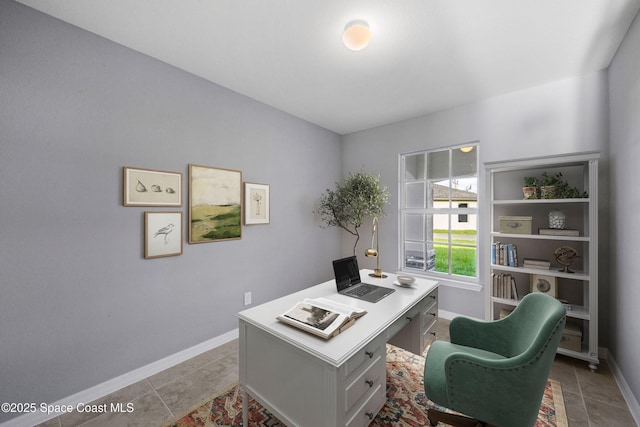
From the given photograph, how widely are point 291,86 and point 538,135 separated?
2.61 m

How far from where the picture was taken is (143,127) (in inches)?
83.4

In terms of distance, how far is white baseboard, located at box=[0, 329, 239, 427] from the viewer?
162 cm

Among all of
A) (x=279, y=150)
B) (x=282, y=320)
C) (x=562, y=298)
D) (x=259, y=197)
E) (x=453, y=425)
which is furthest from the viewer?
(x=279, y=150)

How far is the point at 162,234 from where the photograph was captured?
87.0 inches

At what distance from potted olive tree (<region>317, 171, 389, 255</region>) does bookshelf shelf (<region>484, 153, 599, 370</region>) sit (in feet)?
3.86

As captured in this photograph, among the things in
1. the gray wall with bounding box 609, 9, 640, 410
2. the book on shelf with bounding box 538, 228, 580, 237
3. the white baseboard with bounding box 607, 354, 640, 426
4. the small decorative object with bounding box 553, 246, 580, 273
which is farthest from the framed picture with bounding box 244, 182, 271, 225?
the white baseboard with bounding box 607, 354, 640, 426

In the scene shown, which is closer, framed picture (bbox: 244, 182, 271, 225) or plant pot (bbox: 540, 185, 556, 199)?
plant pot (bbox: 540, 185, 556, 199)

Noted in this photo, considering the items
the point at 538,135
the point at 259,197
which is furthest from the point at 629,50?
the point at 259,197

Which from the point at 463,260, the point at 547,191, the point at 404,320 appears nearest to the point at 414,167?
the point at 463,260

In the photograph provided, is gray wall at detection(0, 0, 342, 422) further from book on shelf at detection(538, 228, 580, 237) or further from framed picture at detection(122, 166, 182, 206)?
book on shelf at detection(538, 228, 580, 237)

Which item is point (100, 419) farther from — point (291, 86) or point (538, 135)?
point (538, 135)

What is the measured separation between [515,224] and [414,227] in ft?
4.10

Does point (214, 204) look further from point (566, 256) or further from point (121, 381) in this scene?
point (566, 256)

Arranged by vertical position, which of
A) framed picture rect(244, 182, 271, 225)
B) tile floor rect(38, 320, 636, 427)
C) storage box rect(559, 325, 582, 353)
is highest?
framed picture rect(244, 182, 271, 225)
